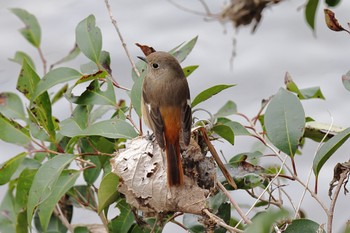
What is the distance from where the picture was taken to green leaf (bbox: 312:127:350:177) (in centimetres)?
195

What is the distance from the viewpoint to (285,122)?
217cm

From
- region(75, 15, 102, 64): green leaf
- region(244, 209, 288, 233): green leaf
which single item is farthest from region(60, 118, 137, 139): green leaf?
region(244, 209, 288, 233): green leaf

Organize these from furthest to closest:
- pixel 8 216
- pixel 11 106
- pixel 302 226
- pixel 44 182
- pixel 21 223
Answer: pixel 8 216, pixel 11 106, pixel 21 223, pixel 44 182, pixel 302 226

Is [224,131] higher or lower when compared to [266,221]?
lower

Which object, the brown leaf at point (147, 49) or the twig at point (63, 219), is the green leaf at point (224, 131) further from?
the twig at point (63, 219)

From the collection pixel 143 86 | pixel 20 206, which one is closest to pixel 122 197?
pixel 143 86

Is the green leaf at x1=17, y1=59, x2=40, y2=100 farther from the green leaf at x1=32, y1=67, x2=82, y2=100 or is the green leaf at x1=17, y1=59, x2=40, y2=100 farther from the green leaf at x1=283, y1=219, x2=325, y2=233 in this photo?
the green leaf at x1=283, y1=219, x2=325, y2=233

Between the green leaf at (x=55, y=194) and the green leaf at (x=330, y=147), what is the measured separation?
2.22 feet

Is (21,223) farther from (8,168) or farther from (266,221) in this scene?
(266,221)

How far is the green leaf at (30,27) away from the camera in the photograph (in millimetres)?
3262

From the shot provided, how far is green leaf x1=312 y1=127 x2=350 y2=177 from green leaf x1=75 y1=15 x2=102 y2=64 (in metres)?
0.74

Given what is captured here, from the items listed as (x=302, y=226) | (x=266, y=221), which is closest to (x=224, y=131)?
(x=302, y=226)

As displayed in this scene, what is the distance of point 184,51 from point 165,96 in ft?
0.49

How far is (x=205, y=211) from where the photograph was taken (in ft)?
6.13
